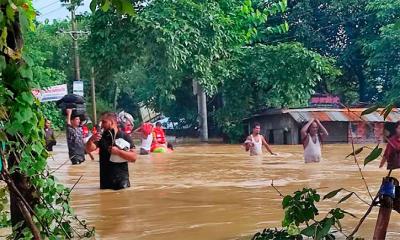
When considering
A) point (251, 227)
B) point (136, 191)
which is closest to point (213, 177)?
point (136, 191)

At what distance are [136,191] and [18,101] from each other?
6385 mm

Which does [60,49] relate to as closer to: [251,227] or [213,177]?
[213,177]

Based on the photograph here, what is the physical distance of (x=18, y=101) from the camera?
14.5ft

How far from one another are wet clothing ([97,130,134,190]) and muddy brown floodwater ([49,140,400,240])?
0.17 m

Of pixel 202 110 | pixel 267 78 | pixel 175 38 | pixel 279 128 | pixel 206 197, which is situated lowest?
→ pixel 206 197

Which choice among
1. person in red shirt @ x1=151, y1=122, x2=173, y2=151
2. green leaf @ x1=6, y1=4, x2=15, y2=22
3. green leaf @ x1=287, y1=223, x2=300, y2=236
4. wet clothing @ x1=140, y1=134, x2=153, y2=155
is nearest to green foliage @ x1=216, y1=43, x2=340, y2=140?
person in red shirt @ x1=151, y1=122, x2=173, y2=151

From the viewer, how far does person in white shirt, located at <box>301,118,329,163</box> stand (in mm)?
14586

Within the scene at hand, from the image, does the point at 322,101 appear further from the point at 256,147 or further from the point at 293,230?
the point at 293,230

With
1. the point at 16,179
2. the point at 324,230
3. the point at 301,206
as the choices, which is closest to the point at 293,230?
the point at 301,206

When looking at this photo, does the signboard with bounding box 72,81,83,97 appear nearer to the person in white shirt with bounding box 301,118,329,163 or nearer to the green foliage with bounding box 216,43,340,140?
the green foliage with bounding box 216,43,340,140

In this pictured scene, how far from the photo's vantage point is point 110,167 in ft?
33.3

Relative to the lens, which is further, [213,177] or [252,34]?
[252,34]

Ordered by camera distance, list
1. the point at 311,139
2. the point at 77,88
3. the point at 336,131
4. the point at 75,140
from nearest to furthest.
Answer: the point at 311,139 → the point at 75,140 → the point at 336,131 → the point at 77,88

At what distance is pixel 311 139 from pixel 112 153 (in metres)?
6.21
